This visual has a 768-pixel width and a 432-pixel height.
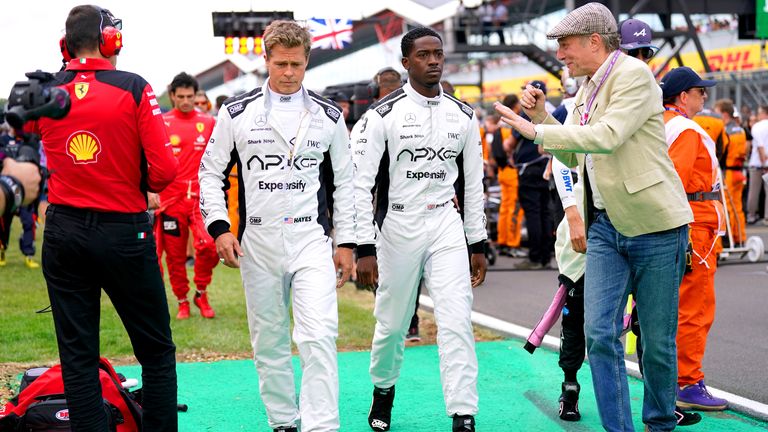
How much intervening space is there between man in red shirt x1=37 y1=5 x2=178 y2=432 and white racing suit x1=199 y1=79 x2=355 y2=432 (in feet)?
1.87

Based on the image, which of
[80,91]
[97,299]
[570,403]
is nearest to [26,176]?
[80,91]

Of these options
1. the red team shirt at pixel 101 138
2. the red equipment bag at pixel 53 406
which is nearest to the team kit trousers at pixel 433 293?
the red equipment bag at pixel 53 406

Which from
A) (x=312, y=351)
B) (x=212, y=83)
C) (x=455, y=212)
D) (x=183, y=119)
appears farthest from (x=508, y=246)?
(x=212, y=83)

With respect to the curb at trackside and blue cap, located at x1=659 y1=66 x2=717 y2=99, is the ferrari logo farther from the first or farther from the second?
blue cap, located at x1=659 y1=66 x2=717 y2=99

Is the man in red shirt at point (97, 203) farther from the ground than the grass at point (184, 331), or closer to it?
farther from the ground

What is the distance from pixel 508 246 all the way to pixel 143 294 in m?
10.7

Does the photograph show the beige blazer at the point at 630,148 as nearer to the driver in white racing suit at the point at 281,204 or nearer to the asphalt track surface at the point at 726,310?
the driver in white racing suit at the point at 281,204

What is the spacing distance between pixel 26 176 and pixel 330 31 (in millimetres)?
22449

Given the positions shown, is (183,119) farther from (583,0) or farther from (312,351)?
(583,0)

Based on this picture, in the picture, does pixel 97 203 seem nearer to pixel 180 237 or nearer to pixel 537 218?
pixel 180 237

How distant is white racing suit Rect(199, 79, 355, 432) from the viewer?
4.87m

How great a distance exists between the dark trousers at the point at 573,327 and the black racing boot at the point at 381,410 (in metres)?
1.06

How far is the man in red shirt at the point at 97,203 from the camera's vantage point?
14.0ft

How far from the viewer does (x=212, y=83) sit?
7331cm
